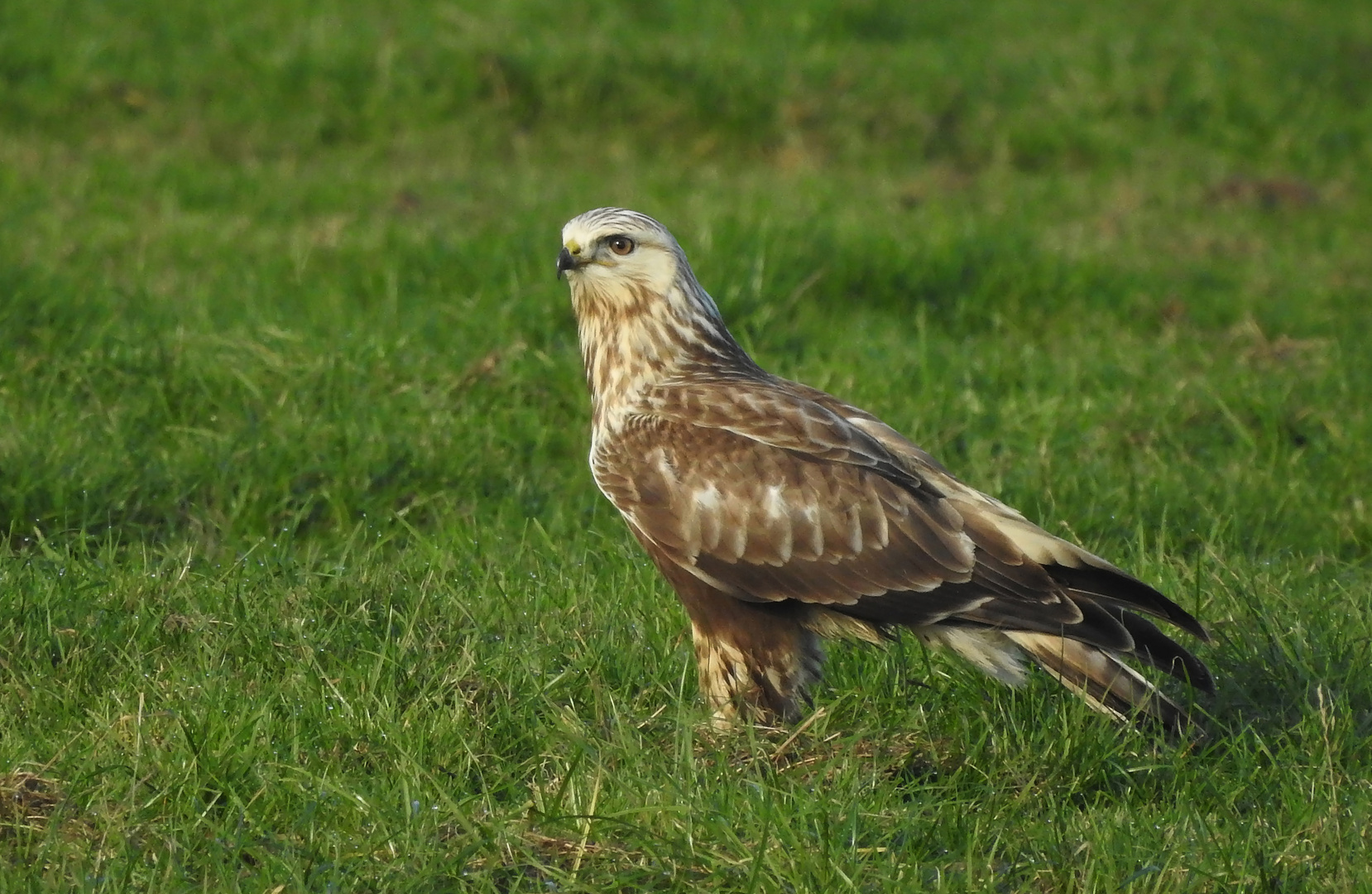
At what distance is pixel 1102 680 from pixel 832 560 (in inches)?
31.5

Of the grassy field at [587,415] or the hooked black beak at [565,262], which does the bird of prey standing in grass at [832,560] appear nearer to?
→ the grassy field at [587,415]

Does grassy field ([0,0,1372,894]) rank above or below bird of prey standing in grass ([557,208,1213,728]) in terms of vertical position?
below

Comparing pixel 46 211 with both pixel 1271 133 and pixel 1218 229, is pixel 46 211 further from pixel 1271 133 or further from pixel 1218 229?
pixel 1271 133

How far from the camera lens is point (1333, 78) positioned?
13375 millimetres

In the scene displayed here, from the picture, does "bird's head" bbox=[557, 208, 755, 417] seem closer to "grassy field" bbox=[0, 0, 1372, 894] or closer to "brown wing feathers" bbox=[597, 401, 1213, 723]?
"brown wing feathers" bbox=[597, 401, 1213, 723]

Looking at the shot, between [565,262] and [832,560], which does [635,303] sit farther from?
[832,560]

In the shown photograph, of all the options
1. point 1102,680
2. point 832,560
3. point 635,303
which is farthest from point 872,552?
point 635,303

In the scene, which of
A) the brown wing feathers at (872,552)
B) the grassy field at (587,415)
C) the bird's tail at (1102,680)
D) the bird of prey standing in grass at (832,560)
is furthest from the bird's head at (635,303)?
the bird's tail at (1102,680)

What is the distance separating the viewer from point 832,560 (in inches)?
180

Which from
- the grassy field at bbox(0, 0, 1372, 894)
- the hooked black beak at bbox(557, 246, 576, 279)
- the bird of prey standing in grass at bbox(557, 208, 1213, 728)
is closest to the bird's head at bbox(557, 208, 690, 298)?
the hooked black beak at bbox(557, 246, 576, 279)

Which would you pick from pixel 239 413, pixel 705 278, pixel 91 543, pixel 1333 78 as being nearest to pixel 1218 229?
pixel 1333 78

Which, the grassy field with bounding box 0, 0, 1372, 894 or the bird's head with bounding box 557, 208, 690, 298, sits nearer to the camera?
the grassy field with bounding box 0, 0, 1372, 894

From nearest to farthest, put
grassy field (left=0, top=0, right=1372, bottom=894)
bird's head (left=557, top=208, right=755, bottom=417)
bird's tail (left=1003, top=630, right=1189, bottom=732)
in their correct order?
1. grassy field (left=0, top=0, right=1372, bottom=894)
2. bird's tail (left=1003, top=630, right=1189, bottom=732)
3. bird's head (left=557, top=208, right=755, bottom=417)

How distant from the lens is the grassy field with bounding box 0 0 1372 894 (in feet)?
12.6
